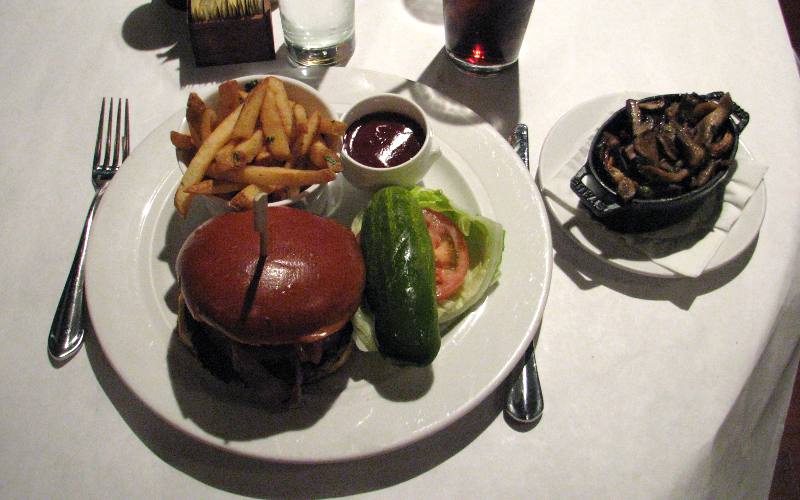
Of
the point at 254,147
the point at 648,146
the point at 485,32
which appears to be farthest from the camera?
the point at 485,32

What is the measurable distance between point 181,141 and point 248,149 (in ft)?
0.74

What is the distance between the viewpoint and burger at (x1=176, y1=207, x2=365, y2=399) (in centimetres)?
128

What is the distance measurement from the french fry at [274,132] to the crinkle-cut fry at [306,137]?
3cm

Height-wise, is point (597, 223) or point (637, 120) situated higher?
point (637, 120)

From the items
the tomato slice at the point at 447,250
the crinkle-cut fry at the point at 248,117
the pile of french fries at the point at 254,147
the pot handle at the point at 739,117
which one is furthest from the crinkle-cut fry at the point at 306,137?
the pot handle at the point at 739,117

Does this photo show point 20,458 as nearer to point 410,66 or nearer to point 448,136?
point 448,136

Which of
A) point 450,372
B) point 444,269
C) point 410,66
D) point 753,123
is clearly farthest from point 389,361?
point 753,123

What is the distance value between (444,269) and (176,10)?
162 centimetres

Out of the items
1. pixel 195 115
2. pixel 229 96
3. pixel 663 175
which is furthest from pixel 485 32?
pixel 195 115

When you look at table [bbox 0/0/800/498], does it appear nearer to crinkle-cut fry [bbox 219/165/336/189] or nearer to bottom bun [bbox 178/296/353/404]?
bottom bun [bbox 178/296/353/404]

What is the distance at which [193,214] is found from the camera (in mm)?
1751

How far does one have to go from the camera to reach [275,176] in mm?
1474

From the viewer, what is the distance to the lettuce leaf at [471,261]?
4.85 ft

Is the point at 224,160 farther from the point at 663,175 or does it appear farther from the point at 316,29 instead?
the point at 663,175
